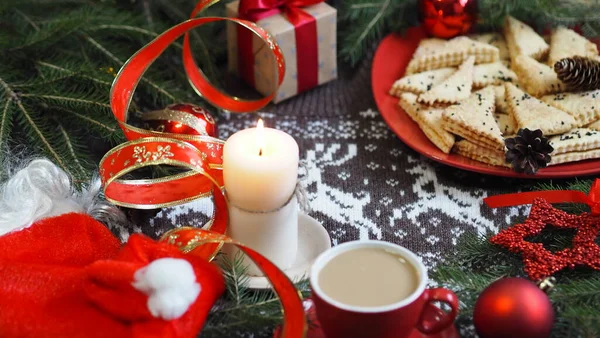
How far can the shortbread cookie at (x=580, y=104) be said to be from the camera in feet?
3.47

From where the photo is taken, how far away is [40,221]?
0.85m

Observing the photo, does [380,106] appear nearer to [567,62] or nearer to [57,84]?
[567,62]

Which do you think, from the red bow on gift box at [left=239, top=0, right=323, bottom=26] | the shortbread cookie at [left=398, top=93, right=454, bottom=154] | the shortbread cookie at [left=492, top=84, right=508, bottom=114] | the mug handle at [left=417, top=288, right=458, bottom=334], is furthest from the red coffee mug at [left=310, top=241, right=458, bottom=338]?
the red bow on gift box at [left=239, top=0, right=323, bottom=26]

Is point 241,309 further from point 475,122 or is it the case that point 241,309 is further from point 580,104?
point 580,104

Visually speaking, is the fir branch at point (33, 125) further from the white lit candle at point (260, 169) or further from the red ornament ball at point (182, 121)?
the white lit candle at point (260, 169)

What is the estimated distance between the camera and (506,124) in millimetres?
1075

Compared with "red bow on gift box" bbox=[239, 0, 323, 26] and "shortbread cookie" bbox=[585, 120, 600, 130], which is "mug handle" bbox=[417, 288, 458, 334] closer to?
"shortbread cookie" bbox=[585, 120, 600, 130]

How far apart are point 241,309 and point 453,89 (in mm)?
551

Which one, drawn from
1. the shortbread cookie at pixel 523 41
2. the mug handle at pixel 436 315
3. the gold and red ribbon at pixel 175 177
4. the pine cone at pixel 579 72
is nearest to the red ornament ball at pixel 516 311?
the mug handle at pixel 436 315

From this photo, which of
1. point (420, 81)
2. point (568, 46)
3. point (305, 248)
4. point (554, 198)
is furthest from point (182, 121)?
point (568, 46)

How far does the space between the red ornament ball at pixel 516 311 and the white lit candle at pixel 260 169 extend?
0.80 ft

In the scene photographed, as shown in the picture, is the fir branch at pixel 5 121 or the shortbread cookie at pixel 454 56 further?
the shortbread cookie at pixel 454 56

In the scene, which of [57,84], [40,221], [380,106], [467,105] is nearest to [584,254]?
[467,105]

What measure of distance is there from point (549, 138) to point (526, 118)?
0.04 m
